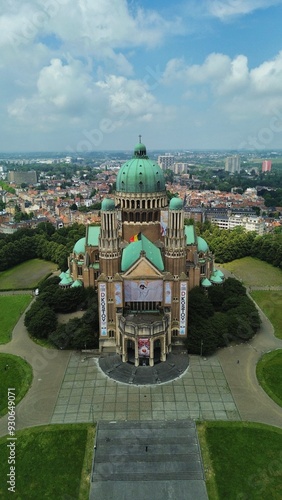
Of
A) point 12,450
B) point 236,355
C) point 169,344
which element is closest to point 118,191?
point 169,344

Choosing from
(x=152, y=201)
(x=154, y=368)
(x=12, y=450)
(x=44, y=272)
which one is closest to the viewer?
(x=12, y=450)

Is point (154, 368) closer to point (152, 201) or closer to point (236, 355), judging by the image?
point (236, 355)

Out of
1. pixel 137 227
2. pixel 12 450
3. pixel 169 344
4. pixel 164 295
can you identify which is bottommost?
pixel 12 450

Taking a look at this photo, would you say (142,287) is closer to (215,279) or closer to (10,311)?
(215,279)

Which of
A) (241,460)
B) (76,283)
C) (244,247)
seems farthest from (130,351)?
(244,247)

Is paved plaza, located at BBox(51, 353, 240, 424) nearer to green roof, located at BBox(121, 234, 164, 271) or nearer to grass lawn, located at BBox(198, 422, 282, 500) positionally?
grass lawn, located at BBox(198, 422, 282, 500)

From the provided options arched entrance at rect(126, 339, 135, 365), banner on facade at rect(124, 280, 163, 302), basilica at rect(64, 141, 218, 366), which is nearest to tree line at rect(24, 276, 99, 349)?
basilica at rect(64, 141, 218, 366)
